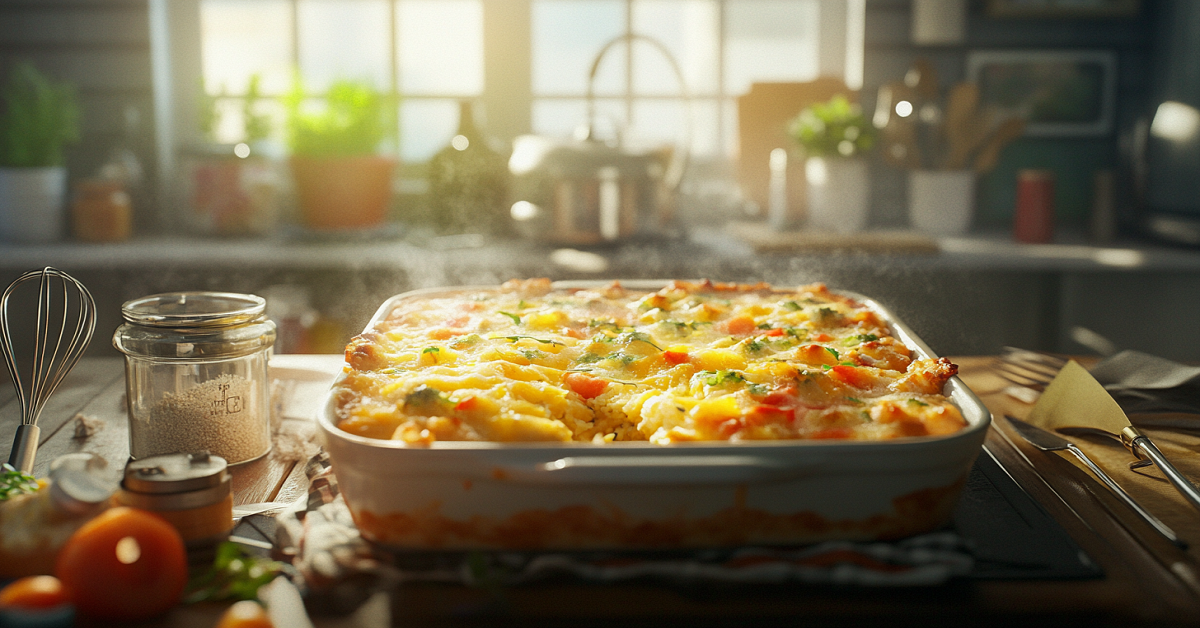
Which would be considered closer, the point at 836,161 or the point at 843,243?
the point at 843,243

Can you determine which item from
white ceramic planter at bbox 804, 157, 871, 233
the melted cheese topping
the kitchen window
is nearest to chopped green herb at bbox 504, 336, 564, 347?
the melted cheese topping

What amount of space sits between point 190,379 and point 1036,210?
2.55 m

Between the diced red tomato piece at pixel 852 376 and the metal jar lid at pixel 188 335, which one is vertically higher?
the metal jar lid at pixel 188 335

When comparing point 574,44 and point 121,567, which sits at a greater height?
point 574,44

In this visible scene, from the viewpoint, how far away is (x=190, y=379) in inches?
42.7

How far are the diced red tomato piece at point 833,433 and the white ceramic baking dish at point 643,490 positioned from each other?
9cm

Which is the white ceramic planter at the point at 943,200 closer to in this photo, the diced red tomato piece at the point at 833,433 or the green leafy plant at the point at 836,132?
the green leafy plant at the point at 836,132

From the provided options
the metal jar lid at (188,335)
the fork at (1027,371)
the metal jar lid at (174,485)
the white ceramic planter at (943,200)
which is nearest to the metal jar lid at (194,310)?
the metal jar lid at (188,335)

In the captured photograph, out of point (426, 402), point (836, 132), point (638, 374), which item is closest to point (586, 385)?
point (638, 374)

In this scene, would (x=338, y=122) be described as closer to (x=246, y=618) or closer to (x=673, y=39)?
(x=673, y=39)

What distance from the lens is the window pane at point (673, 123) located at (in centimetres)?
340

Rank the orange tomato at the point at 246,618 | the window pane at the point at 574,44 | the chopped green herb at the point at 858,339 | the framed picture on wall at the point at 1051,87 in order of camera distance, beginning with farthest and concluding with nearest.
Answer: the window pane at the point at 574,44 < the framed picture on wall at the point at 1051,87 < the chopped green herb at the point at 858,339 < the orange tomato at the point at 246,618

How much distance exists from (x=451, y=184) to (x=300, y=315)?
29.1 inches

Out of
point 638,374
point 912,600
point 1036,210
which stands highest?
point 1036,210
